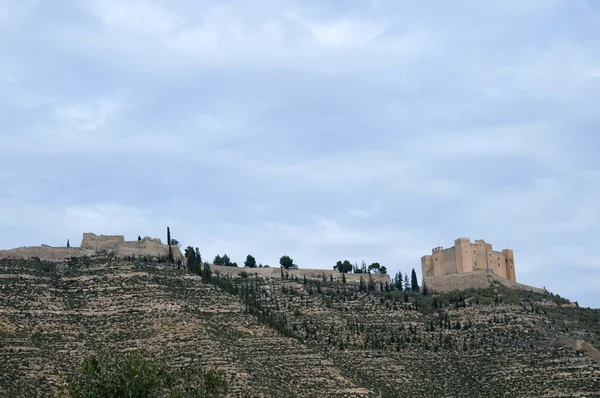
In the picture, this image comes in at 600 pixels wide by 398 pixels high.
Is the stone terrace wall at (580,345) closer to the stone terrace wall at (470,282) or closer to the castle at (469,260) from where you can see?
the stone terrace wall at (470,282)

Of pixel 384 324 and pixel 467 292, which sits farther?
pixel 467 292

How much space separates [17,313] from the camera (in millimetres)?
75938

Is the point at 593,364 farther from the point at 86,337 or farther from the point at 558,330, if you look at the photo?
the point at 86,337

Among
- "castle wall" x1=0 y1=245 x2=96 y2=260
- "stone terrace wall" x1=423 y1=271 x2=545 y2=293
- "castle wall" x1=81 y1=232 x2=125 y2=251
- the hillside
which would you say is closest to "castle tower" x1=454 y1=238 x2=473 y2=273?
"stone terrace wall" x1=423 y1=271 x2=545 y2=293

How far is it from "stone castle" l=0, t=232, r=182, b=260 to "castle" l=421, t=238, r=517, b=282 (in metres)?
25.5

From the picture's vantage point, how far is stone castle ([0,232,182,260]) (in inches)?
3502

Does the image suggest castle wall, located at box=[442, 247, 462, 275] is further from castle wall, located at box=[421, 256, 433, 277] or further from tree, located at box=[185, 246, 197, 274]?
tree, located at box=[185, 246, 197, 274]

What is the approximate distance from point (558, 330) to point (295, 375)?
23948mm

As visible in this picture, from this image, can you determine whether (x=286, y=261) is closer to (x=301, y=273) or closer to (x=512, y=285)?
(x=301, y=273)

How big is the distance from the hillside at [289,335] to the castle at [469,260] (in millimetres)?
5775

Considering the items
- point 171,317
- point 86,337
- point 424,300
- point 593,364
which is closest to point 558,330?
point 593,364

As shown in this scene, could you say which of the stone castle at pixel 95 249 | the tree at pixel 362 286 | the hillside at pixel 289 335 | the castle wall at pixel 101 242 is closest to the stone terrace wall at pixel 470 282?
Result: the hillside at pixel 289 335

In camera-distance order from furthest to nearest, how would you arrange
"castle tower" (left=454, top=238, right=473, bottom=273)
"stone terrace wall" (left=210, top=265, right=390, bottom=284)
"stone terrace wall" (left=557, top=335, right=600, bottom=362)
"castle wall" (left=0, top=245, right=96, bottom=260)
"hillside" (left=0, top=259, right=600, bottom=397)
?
"stone terrace wall" (left=210, top=265, right=390, bottom=284)
"castle tower" (left=454, top=238, right=473, bottom=273)
"castle wall" (left=0, top=245, right=96, bottom=260)
"stone terrace wall" (left=557, top=335, right=600, bottom=362)
"hillside" (left=0, top=259, right=600, bottom=397)

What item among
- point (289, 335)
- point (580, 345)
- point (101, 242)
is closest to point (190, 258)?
point (101, 242)
